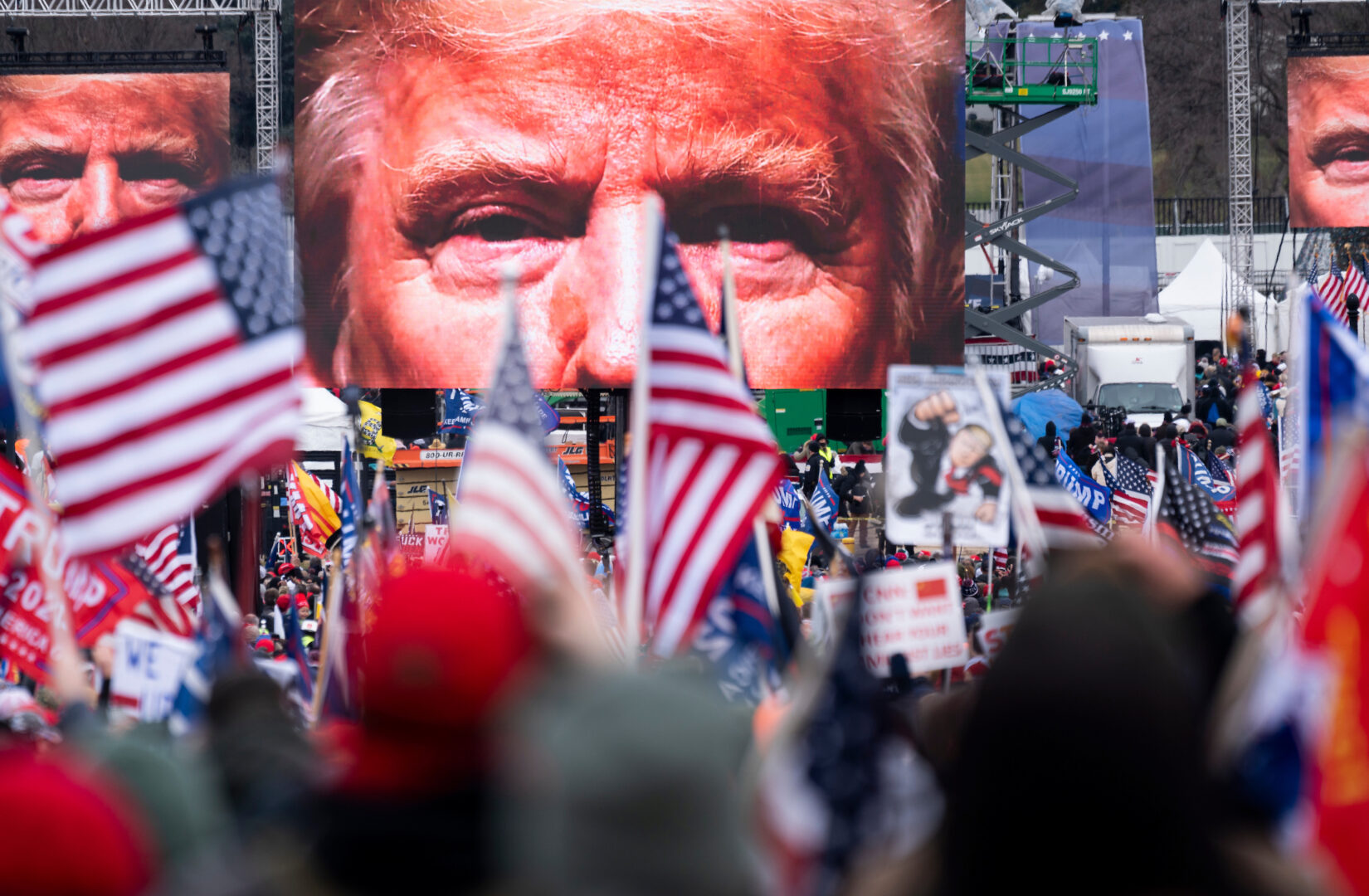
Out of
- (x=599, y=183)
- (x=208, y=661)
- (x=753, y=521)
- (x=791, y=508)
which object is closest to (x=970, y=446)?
(x=753, y=521)

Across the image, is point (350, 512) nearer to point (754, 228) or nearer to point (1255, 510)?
point (1255, 510)

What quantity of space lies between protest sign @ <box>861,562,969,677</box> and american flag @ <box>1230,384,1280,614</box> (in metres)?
1.11

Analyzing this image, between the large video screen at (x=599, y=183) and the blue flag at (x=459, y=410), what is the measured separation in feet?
6.50

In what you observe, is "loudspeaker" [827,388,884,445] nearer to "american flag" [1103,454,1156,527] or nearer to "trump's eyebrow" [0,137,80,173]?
"american flag" [1103,454,1156,527]

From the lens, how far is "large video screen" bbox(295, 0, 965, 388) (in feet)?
68.4

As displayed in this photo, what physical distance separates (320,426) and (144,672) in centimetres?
1885

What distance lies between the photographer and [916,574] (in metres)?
7.05

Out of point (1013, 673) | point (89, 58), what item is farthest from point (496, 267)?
point (1013, 673)

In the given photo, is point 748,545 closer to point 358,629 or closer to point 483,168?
point 358,629

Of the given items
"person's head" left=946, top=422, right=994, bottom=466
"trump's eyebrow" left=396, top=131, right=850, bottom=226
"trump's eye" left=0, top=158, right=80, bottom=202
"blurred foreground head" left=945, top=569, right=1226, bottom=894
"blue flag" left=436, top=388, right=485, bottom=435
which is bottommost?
"blurred foreground head" left=945, top=569, right=1226, bottom=894

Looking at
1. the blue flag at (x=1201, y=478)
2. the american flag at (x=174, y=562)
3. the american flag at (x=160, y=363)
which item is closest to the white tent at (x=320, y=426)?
the blue flag at (x=1201, y=478)

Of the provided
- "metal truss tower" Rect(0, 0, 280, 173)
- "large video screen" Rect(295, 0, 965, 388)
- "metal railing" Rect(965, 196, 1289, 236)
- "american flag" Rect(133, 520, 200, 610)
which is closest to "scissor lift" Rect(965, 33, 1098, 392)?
"large video screen" Rect(295, 0, 965, 388)

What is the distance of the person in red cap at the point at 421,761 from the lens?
2.25m

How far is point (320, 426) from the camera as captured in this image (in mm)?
24375
